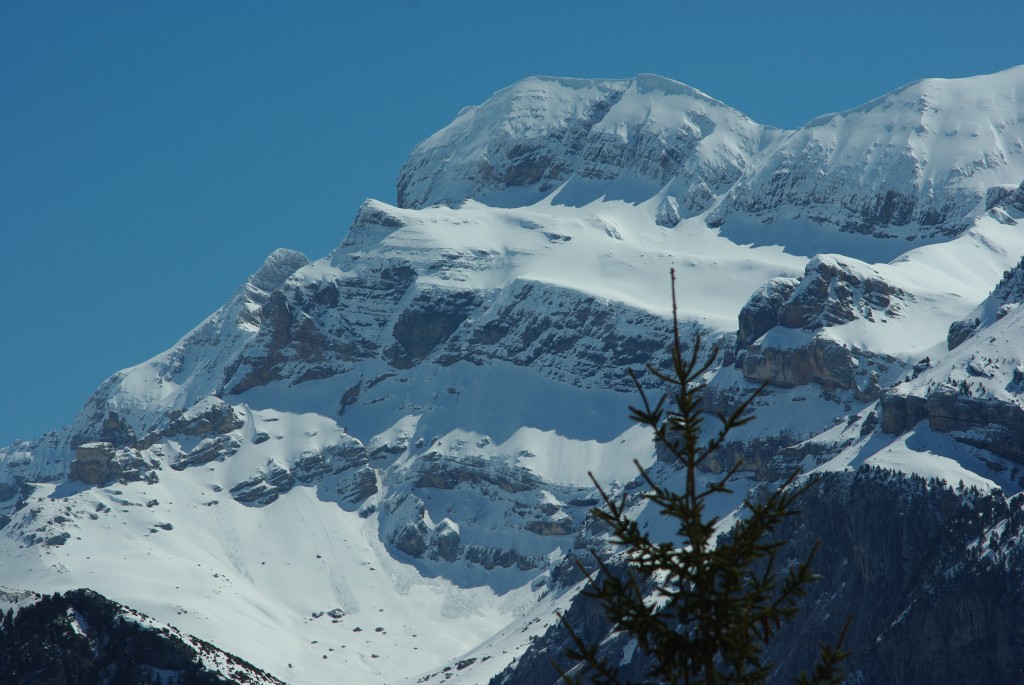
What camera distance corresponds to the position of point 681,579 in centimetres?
2816

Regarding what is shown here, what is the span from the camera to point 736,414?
1081 inches

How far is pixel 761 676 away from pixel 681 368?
16.9ft

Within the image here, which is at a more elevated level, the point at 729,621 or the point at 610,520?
the point at 610,520

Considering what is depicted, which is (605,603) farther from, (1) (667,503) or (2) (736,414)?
(2) (736,414)

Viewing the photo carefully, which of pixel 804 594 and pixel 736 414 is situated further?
pixel 804 594

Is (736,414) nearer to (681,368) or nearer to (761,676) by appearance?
(681,368)

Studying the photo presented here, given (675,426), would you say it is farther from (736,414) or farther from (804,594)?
(804,594)

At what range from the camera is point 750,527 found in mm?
28203

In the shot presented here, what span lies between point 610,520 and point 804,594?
397 centimetres

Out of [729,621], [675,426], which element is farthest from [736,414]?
[729,621]

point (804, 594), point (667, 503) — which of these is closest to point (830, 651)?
point (804, 594)

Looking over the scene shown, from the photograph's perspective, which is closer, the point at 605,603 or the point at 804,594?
the point at 605,603

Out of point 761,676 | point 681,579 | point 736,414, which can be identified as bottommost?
point 761,676

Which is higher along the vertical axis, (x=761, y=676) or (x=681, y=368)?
(x=681, y=368)
